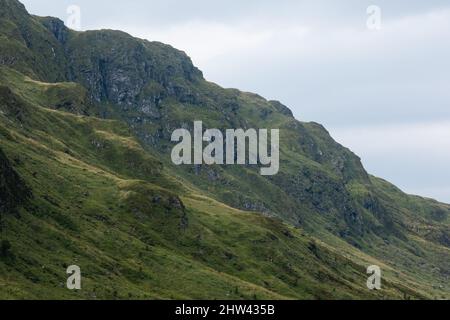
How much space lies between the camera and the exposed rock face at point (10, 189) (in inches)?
6506

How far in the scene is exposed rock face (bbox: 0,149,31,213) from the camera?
165 meters

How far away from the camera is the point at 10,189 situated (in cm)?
17338
